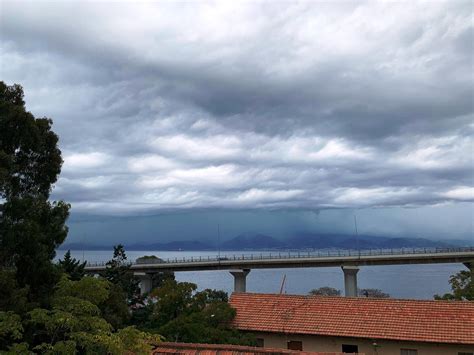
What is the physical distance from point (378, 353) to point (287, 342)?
A: 616 centimetres

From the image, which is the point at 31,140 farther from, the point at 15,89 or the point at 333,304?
the point at 333,304

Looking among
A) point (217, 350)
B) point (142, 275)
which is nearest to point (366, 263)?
point (142, 275)

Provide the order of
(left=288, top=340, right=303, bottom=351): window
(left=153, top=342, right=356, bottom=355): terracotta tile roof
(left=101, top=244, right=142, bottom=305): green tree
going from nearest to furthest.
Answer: (left=153, top=342, right=356, bottom=355): terracotta tile roof → (left=288, top=340, right=303, bottom=351): window → (left=101, top=244, right=142, bottom=305): green tree

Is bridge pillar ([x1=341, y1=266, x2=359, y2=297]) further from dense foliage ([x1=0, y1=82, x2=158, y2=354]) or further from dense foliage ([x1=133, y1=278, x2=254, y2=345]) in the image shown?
dense foliage ([x1=0, y1=82, x2=158, y2=354])

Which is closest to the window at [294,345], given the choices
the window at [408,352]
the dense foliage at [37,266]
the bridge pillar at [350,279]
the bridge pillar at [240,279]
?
the window at [408,352]

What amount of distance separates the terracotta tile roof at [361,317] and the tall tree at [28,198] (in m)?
17.5

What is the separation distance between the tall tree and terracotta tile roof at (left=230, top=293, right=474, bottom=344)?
17.5 m

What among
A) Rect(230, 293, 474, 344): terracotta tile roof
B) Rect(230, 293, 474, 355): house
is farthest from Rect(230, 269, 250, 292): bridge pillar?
Rect(230, 293, 474, 355): house

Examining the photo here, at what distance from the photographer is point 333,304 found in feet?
111

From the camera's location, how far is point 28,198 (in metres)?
18.4

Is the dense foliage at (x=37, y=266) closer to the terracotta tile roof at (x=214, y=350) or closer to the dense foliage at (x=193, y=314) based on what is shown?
the terracotta tile roof at (x=214, y=350)

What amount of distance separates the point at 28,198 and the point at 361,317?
77.9 ft

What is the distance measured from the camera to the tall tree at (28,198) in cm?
1789

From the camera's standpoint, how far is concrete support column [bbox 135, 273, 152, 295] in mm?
87613
